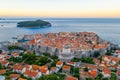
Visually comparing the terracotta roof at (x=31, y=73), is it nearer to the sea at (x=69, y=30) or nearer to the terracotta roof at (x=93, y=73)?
the terracotta roof at (x=93, y=73)

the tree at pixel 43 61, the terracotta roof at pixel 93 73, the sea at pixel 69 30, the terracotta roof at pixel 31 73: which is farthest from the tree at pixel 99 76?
the sea at pixel 69 30

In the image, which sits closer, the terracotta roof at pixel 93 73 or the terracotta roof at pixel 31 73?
the terracotta roof at pixel 31 73

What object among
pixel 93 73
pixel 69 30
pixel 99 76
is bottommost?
pixel 69 30

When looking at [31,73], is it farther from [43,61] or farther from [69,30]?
[69,30]

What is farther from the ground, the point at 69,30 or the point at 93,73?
the point at 93,73

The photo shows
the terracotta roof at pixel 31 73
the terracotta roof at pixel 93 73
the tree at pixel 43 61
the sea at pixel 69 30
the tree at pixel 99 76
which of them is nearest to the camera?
the terracotta roof at pixel 31 73

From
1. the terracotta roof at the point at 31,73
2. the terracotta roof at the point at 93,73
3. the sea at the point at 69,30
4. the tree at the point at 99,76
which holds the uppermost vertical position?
the terracotta roof at the point at 31,73

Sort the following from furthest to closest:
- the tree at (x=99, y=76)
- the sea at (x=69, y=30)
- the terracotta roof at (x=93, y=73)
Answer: the sea at (x=69, y=30), the terracotta roof at (x=93, y=73), the tree at (x=99, y=76)

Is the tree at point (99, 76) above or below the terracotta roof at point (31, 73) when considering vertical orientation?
below

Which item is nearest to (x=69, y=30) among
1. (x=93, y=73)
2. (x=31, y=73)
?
(x=93, y=73)

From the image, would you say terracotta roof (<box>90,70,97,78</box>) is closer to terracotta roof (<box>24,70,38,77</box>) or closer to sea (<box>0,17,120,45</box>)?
terracotta roof (<box>24,70,38,77</box>)

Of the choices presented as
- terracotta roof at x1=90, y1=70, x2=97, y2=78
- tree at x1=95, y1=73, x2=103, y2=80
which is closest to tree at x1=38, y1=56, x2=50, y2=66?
terracotta roof at x1=90, y1=70, x2=97, y2=78

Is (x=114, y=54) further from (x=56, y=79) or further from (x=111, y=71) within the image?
(x=56, y=79)
